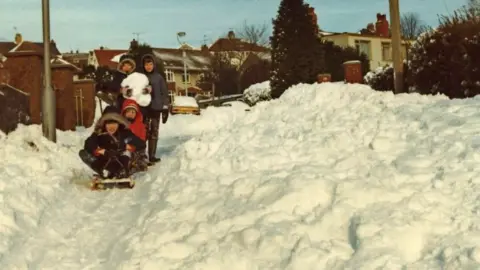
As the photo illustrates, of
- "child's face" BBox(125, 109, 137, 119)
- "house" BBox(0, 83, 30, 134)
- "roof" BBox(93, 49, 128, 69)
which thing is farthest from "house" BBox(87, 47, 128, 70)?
"child's face" BBox(125, 109, 137, 119)

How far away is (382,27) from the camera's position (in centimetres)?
6488

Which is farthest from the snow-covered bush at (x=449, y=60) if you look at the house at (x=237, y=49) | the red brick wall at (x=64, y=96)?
the house at (x=237, y=49)

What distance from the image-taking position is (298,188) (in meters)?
6.16

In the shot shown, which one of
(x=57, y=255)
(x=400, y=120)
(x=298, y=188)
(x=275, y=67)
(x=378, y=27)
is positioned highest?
(x=378, y=27)

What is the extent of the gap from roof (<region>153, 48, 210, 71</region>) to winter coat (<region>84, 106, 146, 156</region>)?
7237cm

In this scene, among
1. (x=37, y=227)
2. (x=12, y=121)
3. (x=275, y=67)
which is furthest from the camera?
(x=275, y=67)

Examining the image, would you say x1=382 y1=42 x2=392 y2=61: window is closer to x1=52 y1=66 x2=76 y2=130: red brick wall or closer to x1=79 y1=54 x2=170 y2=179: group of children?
x1=52 y1=66 x2=76 y2=130: red brick wall

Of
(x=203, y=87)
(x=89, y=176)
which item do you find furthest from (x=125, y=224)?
(x=203, y=87)

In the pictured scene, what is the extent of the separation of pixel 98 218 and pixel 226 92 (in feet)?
178

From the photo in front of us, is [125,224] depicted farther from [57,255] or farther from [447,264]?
[447,264]

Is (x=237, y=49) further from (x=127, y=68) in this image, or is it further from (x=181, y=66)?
(x=127, y=68)

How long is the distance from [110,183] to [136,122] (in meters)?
1.66

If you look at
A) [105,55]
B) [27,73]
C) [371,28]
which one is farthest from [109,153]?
[105,55]

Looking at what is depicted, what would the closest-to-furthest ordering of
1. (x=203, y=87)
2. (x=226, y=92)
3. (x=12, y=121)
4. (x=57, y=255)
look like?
(x=57, y=255) → (x=12, y=121) → (x=226, y=92) → (x=203, y=87)
